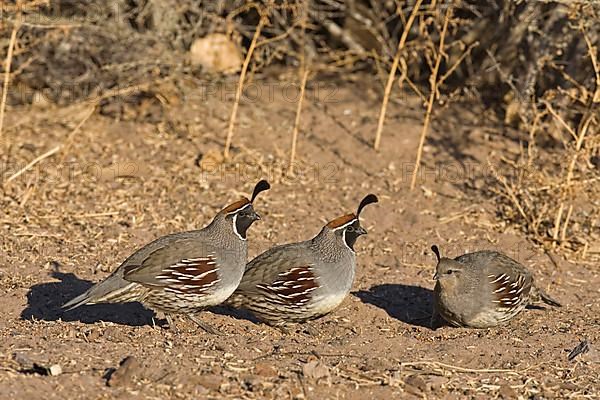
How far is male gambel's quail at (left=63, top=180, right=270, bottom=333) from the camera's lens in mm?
6035

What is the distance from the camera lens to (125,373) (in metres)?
4.91

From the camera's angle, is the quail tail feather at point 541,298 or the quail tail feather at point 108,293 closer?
the quail tail feather at point 108,293

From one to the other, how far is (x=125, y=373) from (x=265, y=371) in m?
0.72

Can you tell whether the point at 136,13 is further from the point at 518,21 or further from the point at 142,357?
the point at 142,357

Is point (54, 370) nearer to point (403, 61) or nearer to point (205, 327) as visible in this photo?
point (205, 327)

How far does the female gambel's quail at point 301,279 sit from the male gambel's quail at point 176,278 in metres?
0.21

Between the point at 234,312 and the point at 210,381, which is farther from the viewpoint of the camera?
the point at 234,312

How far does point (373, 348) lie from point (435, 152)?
157 inches

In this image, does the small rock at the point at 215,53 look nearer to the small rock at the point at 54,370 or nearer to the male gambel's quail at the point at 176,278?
the male gambel's quail at the point at 176,278

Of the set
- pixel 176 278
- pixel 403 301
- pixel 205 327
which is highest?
pixel 176 278

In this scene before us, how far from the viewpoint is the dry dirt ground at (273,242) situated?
5195mm

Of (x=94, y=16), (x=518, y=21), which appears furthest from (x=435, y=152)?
(x=94, y=16)

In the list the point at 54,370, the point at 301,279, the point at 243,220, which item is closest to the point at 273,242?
the point at 243,220

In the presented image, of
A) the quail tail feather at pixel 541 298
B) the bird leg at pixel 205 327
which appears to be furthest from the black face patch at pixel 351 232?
the quail tail feather at pixel 541 298
